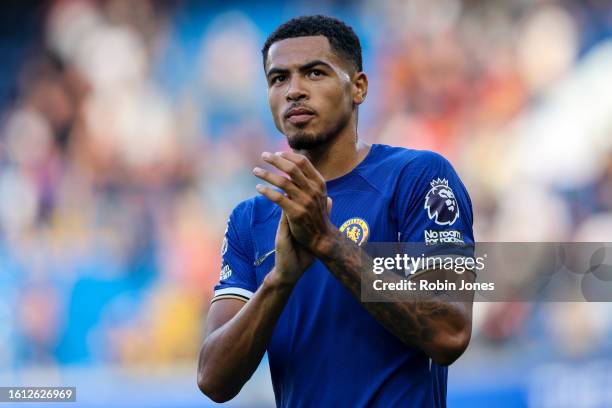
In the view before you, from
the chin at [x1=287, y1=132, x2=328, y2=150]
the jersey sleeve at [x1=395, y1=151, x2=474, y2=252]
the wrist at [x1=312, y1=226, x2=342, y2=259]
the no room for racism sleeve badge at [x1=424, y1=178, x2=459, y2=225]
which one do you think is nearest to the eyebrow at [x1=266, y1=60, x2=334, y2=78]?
the chin at [x1=287, y1=132, x2=328, y2=150]

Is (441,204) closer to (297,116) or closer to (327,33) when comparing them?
(297,116)

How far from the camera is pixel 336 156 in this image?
3.40 meters

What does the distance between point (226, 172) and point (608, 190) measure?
384cm

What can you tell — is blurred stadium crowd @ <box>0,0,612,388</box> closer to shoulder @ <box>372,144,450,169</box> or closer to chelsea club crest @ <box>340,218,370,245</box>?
shoulder @ <box>372,144,450,169</box>

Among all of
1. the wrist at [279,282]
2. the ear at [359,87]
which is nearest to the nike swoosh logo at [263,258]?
the wrist at [279,282]

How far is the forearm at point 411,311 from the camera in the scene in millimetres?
2715

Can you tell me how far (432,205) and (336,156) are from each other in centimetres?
50

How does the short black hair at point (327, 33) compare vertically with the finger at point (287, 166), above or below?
above

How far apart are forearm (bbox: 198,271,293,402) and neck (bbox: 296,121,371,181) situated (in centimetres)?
66

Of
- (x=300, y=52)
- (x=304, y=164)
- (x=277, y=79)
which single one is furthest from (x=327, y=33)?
(x=304, y=164)

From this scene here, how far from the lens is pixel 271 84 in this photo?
3.45 meters

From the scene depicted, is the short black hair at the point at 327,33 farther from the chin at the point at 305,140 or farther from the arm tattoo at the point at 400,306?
the arm tattoo at the point at 400,306

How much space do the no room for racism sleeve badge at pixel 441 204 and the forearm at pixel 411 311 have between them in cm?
29

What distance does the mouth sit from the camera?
10.7ft
